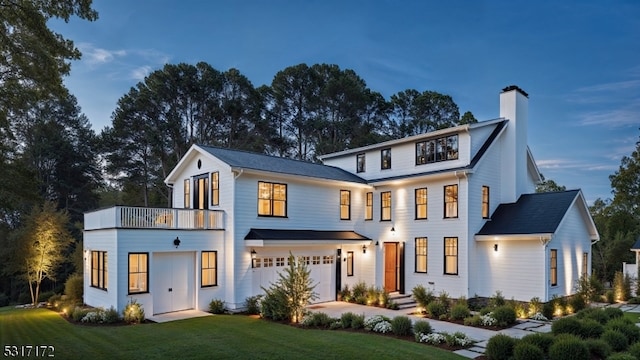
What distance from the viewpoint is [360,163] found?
2083 cm

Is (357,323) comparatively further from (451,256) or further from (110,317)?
(110,317)

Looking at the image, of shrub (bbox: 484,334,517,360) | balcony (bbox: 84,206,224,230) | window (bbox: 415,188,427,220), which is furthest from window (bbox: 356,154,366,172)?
shrub (bbox: 484,334,517,360)

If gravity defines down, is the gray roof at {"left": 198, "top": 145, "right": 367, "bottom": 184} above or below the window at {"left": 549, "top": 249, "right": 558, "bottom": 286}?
above

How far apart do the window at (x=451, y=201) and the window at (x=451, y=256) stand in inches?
39.4

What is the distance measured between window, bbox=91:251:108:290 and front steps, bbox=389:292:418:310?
1031 centimetres

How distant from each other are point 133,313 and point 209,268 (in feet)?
10.0

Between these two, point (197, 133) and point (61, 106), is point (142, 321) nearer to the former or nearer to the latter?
point (197, 133)

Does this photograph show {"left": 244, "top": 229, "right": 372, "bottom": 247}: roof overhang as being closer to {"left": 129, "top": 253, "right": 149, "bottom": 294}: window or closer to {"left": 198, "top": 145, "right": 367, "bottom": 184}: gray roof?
{"left": 198, "top": 145, "right": 367, "bottom": 184}: gray roof

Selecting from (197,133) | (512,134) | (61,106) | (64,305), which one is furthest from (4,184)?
(61,106)

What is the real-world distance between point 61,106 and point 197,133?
12617mm

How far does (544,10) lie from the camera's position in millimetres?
15344

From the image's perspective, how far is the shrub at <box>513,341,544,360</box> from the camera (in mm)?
8172

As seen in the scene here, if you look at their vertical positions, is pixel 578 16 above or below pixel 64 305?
above

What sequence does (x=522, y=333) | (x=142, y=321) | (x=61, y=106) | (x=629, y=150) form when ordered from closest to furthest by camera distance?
(x=522, y=333) → (x=142, y=321) → (x=629, y=150) → (x=61, y=106)
